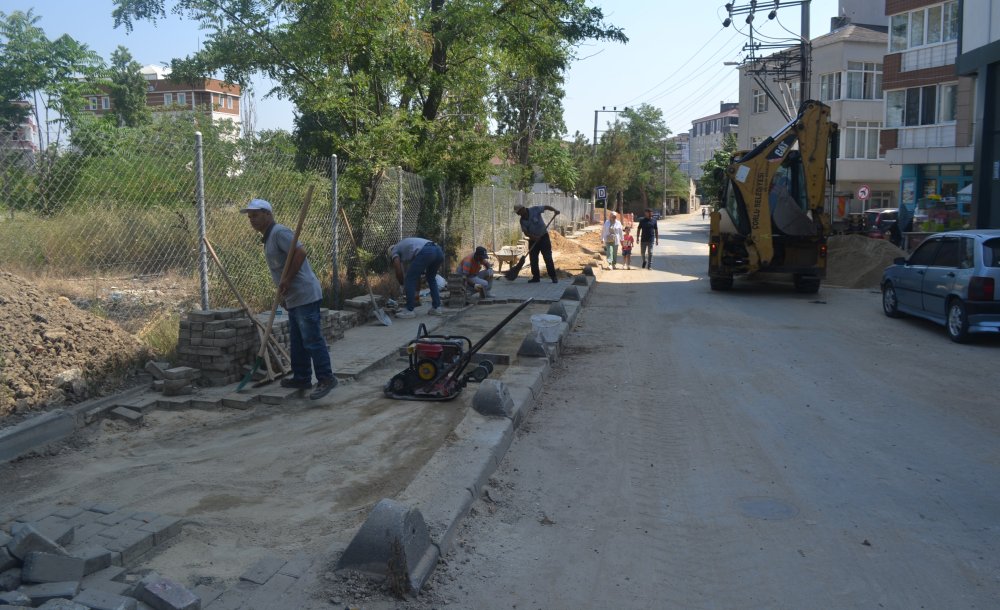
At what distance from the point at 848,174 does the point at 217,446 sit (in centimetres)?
4690

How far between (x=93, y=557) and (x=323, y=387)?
358 centimetres

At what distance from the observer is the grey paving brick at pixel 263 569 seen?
11.9ft

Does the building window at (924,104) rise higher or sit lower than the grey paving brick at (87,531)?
higher

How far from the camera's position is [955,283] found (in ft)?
35.7

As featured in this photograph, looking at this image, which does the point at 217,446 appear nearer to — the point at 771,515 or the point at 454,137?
the point at 771,515

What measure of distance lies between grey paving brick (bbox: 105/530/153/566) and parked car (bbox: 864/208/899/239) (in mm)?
30807

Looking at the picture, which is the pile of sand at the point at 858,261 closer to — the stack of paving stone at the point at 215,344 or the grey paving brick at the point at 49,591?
the stack of paving stone at the point at 215,344

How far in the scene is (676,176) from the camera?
10150cm

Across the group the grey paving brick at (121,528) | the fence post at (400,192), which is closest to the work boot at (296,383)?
the grey paving brick at (121,528)

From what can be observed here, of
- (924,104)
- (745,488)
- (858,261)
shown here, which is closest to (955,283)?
(745,488)

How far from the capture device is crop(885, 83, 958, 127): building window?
32.0 metres

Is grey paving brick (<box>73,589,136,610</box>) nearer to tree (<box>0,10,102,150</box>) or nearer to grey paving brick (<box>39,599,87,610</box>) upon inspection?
grey paving brick (<box>39,599,87,610</box>)

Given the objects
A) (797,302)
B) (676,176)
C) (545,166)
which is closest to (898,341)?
(797,302)

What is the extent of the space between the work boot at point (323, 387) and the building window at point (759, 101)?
164 feet
